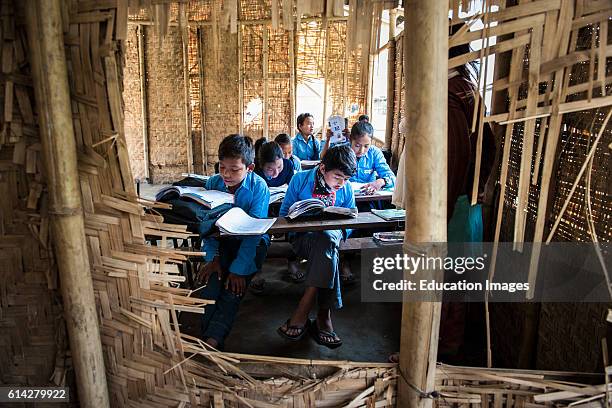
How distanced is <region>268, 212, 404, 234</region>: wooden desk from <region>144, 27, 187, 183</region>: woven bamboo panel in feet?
23.1

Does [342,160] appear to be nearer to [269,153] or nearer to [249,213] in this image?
[249,213]

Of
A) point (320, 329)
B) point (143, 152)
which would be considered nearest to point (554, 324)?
point (320, 329)

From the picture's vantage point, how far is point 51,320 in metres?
1.81

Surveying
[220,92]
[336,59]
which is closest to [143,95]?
[220,92]

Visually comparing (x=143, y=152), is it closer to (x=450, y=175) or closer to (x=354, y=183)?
(x=354, y=183)

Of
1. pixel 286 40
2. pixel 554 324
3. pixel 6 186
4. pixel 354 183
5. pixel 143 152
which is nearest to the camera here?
pixel 6 186

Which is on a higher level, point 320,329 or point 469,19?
point 469,19

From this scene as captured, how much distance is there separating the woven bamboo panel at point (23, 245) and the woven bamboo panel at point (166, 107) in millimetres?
7675

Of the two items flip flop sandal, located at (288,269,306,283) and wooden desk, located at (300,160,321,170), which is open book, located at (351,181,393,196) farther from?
wooden desk, located at (300,160,321,170)

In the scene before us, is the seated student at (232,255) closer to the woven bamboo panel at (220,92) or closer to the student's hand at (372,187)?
the student's hand at (372,187)

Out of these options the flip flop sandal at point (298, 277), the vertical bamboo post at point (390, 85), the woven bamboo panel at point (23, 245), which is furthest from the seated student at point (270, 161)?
the vertical bamboo post at point (390, 85)

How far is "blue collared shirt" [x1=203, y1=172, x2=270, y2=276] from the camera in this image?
258 centimetres

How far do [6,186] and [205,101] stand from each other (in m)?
7.73

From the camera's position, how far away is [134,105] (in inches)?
353
